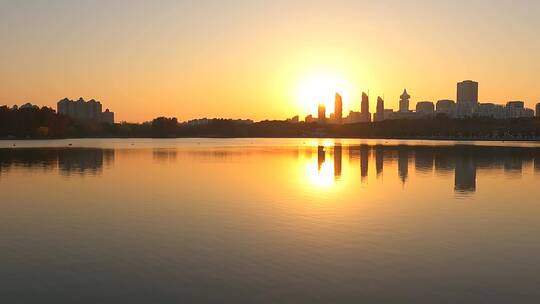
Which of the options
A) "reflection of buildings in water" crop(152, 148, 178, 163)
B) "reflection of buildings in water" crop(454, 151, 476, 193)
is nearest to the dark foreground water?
"reflection of buildings in water" crop(454, 151, 476, 193)

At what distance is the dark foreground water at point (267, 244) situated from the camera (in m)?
12.4

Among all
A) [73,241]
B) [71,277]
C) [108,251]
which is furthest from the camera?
[73,241]

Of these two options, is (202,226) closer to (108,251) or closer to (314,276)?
(108,251)

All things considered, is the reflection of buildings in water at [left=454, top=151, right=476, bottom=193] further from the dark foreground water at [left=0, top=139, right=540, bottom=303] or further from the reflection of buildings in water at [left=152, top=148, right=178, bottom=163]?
the reflection of buildings in water at [left=152, top=148, right=178, bottom=163]

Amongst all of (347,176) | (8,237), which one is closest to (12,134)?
A: (347,176)

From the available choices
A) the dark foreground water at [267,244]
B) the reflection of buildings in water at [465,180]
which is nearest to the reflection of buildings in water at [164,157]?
the dark foreground water at [267,244]

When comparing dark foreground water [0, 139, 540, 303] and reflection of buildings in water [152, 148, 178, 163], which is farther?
reflection of buildings in water [152, 148, 178, 163]

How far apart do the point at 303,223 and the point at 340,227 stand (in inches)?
66.3

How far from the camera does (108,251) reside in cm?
1599

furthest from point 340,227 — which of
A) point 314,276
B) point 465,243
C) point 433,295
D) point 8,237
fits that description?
point 8,237

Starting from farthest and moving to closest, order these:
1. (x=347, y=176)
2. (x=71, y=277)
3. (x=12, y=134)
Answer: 1. (x=12, y=134)
2. (x=347, y=176)
3. (x=71, y=277)

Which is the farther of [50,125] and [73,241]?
[50,125]

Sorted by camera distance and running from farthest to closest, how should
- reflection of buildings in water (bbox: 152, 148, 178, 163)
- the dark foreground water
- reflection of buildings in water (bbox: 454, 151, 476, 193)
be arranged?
reflection of buildings in water (bbox: 152, 148, 178, 163) < reflection of buildings in water (bbox: 454, 151, 476, 193) < the dark foreground water

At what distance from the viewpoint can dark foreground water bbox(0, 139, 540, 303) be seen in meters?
12.4
